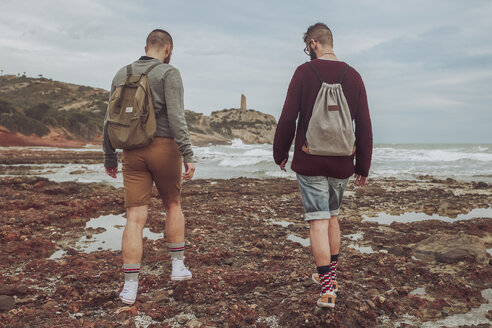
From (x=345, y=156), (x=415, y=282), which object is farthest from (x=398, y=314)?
(x=345, y=156)

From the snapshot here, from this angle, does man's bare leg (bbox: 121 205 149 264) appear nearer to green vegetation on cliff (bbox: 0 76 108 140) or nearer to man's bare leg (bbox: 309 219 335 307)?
man's bare leg (bbox: 309 219 335 307)

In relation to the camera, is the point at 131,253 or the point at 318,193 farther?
the point at 131,253

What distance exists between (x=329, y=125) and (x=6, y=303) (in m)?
2.97

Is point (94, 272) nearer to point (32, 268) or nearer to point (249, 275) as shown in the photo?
point (32, 268)

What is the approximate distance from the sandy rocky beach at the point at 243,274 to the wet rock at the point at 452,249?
14 mm

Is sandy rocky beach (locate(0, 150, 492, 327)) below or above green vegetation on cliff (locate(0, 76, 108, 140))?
below

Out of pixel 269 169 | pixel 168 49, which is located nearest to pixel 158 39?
pixel 168 49

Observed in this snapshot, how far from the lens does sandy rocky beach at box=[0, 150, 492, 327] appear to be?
2697mm

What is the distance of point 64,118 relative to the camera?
4806 cm

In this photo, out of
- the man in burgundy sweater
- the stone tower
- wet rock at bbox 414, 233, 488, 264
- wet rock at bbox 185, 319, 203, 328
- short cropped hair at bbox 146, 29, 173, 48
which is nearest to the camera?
wet rock at bbox 185, 319, 203, 328

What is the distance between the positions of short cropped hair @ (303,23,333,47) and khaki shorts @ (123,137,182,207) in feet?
4.83

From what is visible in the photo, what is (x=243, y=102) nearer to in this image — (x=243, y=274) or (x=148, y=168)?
(x=243, y=274)

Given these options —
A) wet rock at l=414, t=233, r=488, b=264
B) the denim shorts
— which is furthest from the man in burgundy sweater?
wet rock at l=414, t=233, r=488, b=264

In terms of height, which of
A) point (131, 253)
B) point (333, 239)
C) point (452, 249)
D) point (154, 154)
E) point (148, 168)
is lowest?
point (452, 249)
